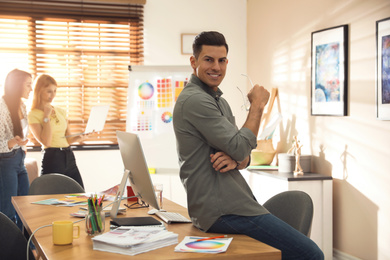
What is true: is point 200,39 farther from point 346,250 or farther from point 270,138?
point 270,138

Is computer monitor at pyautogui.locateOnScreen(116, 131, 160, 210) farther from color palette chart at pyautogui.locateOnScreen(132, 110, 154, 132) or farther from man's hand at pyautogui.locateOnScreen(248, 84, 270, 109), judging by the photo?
color palette chart at pyautogui.locateOnScreen(132, 110, 154, 132)

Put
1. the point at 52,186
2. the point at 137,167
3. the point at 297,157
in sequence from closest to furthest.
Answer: the point at 137,167, the point at 52,186, the point at 297,157

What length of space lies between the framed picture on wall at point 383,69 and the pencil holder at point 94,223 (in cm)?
226

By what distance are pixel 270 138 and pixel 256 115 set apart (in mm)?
2931

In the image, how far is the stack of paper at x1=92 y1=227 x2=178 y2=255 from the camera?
1.70 meters

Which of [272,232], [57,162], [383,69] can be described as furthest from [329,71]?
[272,232]

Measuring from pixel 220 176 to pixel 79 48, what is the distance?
383cm

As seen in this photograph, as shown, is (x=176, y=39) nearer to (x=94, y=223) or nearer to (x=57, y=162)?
(x=57, y=162)

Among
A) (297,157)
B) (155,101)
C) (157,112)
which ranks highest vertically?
(155,101)

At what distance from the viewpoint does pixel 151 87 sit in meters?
4.84

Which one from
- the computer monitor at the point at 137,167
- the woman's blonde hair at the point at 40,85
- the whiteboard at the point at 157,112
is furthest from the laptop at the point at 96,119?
the computer monitor at the point at 137,167

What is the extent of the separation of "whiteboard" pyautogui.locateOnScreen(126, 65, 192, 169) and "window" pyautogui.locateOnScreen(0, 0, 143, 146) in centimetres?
75

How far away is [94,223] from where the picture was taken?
2.02 meters

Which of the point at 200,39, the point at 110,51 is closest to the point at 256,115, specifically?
the point at 200,39
